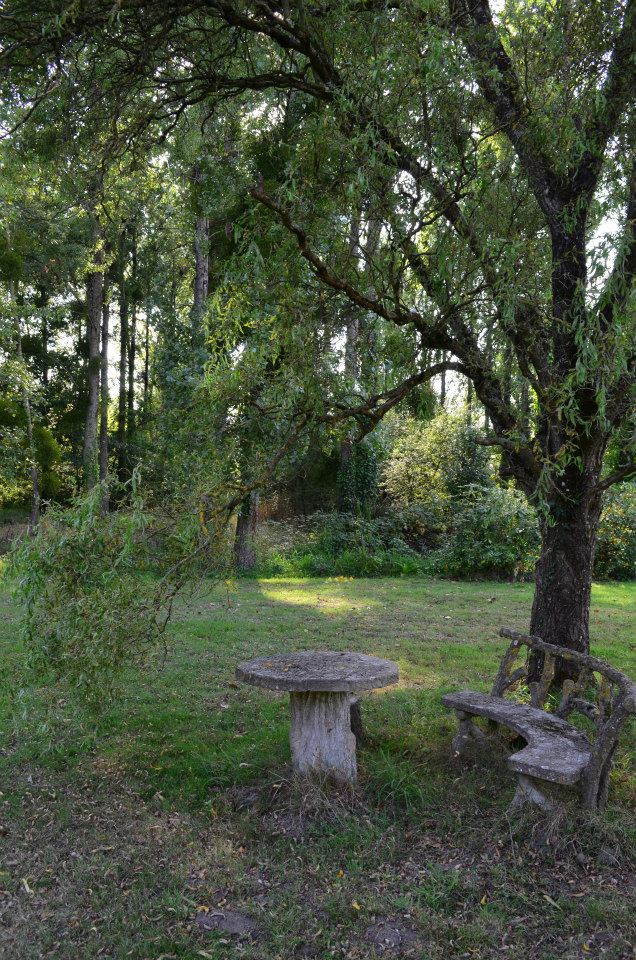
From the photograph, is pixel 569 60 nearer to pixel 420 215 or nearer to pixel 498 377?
pixel 420 215

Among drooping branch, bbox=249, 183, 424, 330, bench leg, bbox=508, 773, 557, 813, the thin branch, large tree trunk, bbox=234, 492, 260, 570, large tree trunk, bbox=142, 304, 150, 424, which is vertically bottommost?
bench leg, bbox=508, 773, 557, 813

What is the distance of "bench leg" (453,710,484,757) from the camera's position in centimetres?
489

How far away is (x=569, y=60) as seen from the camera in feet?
16.4

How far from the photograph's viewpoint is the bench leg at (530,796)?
3931 mm

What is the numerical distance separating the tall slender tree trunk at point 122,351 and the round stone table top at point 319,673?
20413 millimetres

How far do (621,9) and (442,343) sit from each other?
2.63m

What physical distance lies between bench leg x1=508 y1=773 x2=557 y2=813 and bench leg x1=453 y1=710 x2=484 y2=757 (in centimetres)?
80

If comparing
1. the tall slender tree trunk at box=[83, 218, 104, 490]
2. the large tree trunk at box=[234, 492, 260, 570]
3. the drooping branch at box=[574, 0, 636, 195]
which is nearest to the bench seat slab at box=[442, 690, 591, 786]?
the drooping branch at box=[574, 0, 636, 195]

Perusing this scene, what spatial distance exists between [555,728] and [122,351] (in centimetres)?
2515

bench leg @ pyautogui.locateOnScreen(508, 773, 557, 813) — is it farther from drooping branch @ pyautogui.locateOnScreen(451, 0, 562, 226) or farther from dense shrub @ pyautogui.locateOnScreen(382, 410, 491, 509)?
dense shrub @ pyautogui.locateOnScreen(382, 410, 491, 509)

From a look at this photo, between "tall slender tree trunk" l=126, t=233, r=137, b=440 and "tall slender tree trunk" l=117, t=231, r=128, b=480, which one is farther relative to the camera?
"tall slender tree trunk" l=126, t=233, r=137, b=440

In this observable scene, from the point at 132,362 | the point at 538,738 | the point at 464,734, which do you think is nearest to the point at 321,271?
the point at 538,738

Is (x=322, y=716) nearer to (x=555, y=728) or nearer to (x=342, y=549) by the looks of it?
(x=555, y=728)

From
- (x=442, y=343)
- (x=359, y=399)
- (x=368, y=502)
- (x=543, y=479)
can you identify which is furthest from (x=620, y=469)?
(x=368, y=502)
